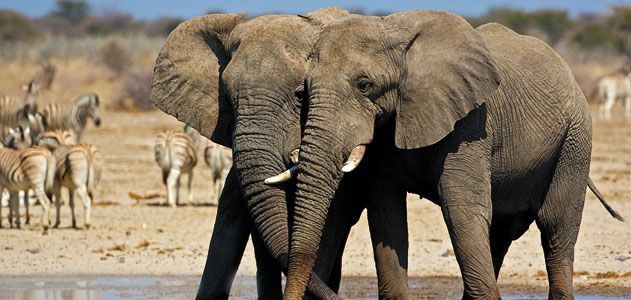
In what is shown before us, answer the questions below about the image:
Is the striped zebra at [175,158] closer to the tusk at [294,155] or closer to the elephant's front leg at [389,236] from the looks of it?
the elephant's front leg at [389,236]

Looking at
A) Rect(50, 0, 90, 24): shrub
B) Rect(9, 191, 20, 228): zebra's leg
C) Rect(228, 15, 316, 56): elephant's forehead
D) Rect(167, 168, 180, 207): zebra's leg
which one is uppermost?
Rect(228, 15, 316, 56): elephant's forehead

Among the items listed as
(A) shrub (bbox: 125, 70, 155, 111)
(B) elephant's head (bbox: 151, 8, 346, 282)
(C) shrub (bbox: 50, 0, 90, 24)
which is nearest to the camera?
(B) elephant's head (bbox: 151, 8, 346, 282)

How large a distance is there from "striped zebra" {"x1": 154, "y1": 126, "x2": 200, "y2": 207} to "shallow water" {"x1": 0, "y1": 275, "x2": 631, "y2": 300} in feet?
18.8

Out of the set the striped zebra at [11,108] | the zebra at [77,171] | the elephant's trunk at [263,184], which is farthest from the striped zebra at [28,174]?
the striped zebra at [11,108]

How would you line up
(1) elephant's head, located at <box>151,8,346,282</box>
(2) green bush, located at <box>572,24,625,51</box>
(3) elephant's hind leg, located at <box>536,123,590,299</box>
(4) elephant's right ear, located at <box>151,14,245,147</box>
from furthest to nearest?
(2) green bush, located at <box>572,24,625,51</box>, (3) elephant's hind leg, located at <box>536,123,590,299</box>, (4) elephant's right ear, located at <box>151,14,245,147</box>, (1) elephant's head, located at <box>151,8,346,282</box>

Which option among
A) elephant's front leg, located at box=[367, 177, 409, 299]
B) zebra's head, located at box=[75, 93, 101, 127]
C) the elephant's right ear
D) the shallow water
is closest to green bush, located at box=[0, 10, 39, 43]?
zebra's head, located at box=[75, 93, 101, 127]

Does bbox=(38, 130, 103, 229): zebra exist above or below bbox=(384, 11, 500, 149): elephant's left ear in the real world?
below

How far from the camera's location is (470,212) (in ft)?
30.2

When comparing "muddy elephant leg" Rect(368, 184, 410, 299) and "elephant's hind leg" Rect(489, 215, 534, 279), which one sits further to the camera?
"elephant's hind leg" Rect(489, 215, 534, 279)

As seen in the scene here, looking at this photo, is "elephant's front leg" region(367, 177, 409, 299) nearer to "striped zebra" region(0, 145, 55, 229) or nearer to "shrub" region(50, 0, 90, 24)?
"striped zebra" region(0, 145, 55, 229)

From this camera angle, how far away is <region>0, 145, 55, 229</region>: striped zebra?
16.4 metres

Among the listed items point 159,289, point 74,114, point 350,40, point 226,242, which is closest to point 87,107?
point 74,114

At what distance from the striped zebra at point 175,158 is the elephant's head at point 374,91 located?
10.0m

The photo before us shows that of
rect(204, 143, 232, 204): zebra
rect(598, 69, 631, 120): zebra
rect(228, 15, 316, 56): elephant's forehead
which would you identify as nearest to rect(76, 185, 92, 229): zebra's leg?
rect(204, 143, 232, 204): zebra
